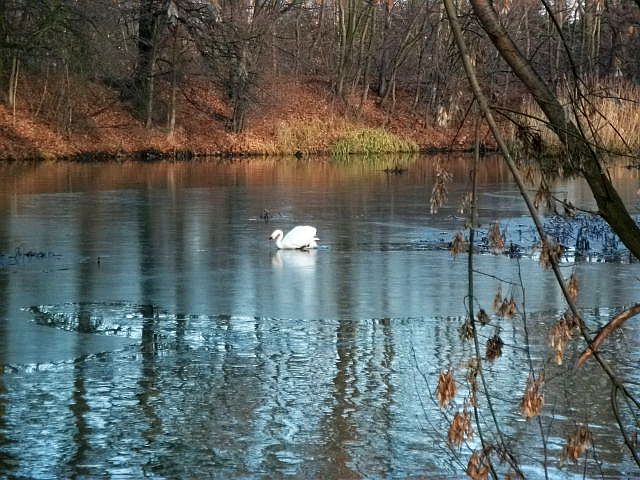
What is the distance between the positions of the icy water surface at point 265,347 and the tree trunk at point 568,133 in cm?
57

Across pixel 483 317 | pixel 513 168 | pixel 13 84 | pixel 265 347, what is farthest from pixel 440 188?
pixel 13 84

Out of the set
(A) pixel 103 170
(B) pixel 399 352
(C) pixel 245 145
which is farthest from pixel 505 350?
(C) pixel 245 145

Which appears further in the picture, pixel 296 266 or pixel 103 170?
pixel 103 170

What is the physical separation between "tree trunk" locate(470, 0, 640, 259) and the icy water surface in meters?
0.57

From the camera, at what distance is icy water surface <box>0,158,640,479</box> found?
24.6ft

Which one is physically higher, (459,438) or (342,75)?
(342,75)

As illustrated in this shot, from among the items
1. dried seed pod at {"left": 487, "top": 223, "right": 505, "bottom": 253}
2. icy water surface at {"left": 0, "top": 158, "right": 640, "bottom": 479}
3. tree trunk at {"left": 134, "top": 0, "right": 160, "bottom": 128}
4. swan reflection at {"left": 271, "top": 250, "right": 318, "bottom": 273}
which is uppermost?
tree trunk at {"left": 134, "top": 0, "right": 160, "bottom": 128}

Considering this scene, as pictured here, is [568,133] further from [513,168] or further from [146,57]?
[146,57]

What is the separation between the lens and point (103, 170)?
118 feet

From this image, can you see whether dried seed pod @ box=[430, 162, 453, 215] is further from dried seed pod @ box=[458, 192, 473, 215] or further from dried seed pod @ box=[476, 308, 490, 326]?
dried seed pod @ box=[476, 308, 490, 326]

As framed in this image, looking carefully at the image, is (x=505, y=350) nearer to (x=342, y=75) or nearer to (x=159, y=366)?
(x=159, y=366)

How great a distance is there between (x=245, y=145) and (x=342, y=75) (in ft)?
30.0

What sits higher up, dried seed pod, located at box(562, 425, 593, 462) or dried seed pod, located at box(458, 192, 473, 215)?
dried seed pod, located at box(458, 192, 473, 215)

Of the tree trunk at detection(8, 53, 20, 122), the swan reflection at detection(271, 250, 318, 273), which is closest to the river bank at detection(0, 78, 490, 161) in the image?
the tree trunk at detection(8, 53, 20, 122)
